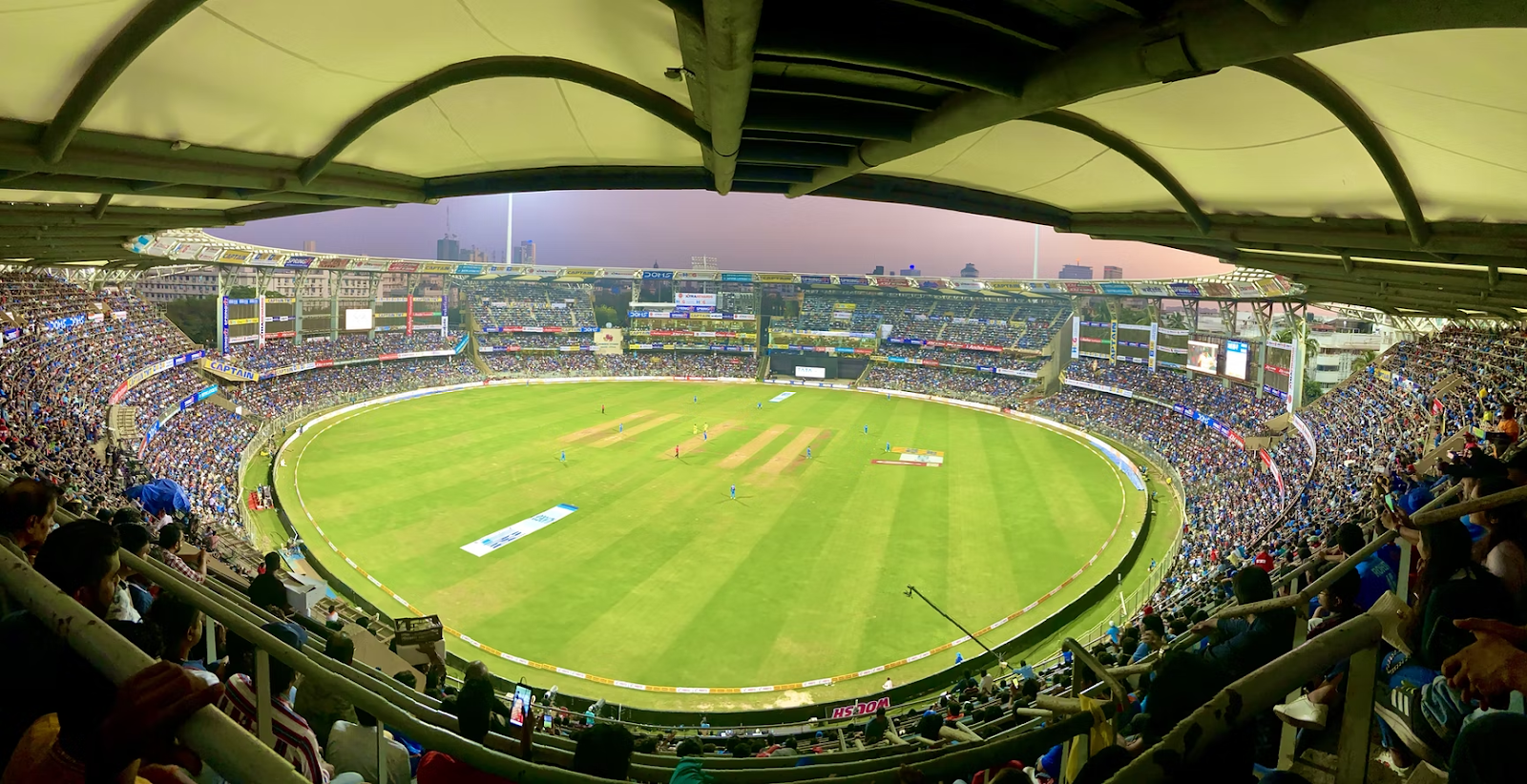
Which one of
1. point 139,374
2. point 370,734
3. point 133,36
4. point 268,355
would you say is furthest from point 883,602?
point 268,355

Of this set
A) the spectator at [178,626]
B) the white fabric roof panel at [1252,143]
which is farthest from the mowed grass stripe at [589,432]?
the spectator at [178,626]

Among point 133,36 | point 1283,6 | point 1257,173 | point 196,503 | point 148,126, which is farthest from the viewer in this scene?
point 196,503

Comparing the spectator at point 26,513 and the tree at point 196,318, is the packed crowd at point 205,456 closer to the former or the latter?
the tree at point 196,318

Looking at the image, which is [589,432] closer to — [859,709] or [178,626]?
[859,709]

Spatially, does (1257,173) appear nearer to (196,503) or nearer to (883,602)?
(883,602)

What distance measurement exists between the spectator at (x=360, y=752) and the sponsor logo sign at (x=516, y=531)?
68.7ft

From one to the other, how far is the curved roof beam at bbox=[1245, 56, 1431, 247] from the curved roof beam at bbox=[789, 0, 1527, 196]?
1.11 meters

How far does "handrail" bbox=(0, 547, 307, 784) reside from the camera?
140 centimetres

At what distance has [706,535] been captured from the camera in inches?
1022

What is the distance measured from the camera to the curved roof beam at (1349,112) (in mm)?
3879

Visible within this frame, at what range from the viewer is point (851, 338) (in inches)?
2756

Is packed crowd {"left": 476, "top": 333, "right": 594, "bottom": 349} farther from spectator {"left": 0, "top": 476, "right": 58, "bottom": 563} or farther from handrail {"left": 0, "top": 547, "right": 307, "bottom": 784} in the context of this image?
handrail {"left": 0, "top": 547, "right": 307, "bottom": 784}

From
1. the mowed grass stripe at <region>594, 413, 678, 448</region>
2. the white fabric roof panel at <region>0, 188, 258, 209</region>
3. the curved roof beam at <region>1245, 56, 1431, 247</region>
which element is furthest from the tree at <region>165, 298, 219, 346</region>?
the curved roof beam at <region>1245, 56, 1431, 247</region>

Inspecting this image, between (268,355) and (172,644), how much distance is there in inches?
2165
